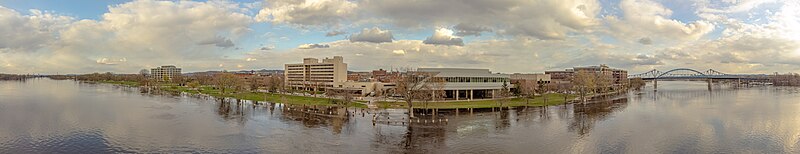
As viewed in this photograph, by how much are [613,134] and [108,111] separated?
47.7 m

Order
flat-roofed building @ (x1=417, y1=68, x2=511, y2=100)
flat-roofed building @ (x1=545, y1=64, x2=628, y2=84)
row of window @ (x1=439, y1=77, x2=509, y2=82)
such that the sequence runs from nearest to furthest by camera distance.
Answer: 1. flat-roofed building @ (x1=417, y1=68, x2=511, y2=100)
2. row of window @ (x1=439, y1=77, x2=509, y2=82)
3. flat-roofed building @ (x1=545, y1=64, x2=628, y2=84)

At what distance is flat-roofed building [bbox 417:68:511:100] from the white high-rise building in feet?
97.2

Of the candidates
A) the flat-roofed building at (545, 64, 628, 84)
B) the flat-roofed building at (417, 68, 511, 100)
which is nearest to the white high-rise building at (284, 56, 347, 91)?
the flat-roofed building at (417, 68, 511, 100)

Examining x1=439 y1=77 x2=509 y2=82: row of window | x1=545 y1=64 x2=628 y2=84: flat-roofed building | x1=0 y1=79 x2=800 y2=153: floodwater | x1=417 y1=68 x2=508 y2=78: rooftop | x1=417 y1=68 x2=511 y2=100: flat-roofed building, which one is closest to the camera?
x1=0 y1=79 x2=800 y2=153: floodwater

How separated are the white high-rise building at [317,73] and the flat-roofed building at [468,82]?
97.2 ft

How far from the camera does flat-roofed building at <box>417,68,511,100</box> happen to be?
6925 centimetres

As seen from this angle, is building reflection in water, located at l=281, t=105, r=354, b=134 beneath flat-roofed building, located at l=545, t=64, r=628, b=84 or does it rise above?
beneath

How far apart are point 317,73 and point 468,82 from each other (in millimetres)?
46190

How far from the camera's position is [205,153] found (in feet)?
82.7

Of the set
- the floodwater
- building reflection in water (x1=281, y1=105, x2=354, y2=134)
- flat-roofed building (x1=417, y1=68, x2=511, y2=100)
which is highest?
flat-roofed building (x1=417, y1=68, x2=511, y2=100)

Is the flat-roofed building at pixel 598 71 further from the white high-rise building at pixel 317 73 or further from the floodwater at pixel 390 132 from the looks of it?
the floodwater at pixel 390 132

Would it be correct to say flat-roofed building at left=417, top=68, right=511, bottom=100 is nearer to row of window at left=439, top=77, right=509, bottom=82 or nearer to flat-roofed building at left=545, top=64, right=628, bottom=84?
row of window at left=439, top=77, right=509, bottom=82

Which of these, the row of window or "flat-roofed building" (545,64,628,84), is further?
"flat-roofed building" (545,64,628,84)

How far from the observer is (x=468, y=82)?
7206 centimetres
